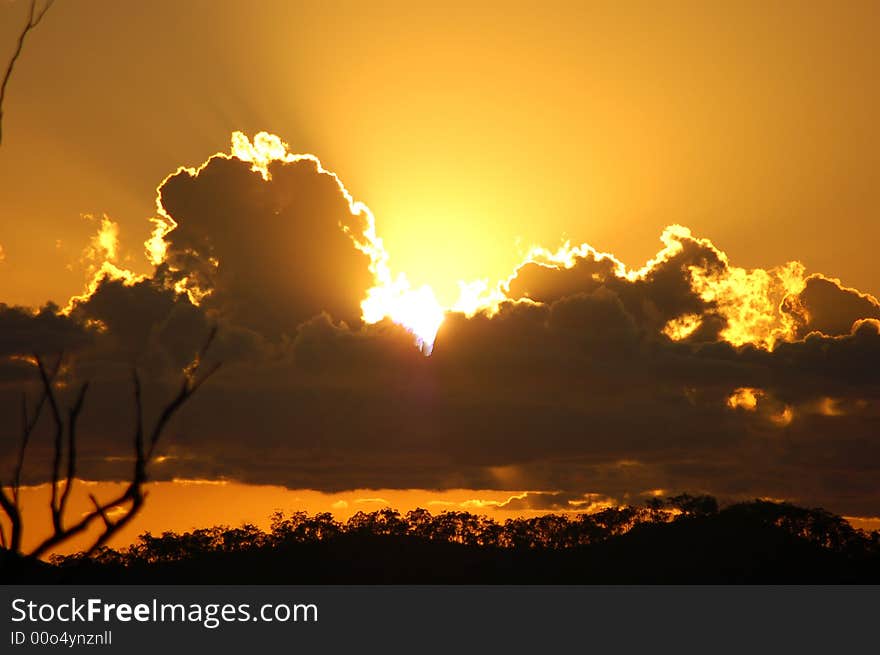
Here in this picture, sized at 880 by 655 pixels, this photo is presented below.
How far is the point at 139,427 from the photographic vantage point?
1301 centimetres

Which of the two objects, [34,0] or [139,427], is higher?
[34,0]

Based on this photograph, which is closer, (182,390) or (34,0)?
(182,390)

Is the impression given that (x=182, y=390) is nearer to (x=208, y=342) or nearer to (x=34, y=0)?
(x=208, y=342)

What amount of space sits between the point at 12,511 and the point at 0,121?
14.3 ft

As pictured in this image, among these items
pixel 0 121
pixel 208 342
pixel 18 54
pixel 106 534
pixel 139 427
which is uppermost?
pixel 18 54

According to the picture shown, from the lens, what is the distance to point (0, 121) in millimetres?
12875

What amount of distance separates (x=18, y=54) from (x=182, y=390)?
4856mm
